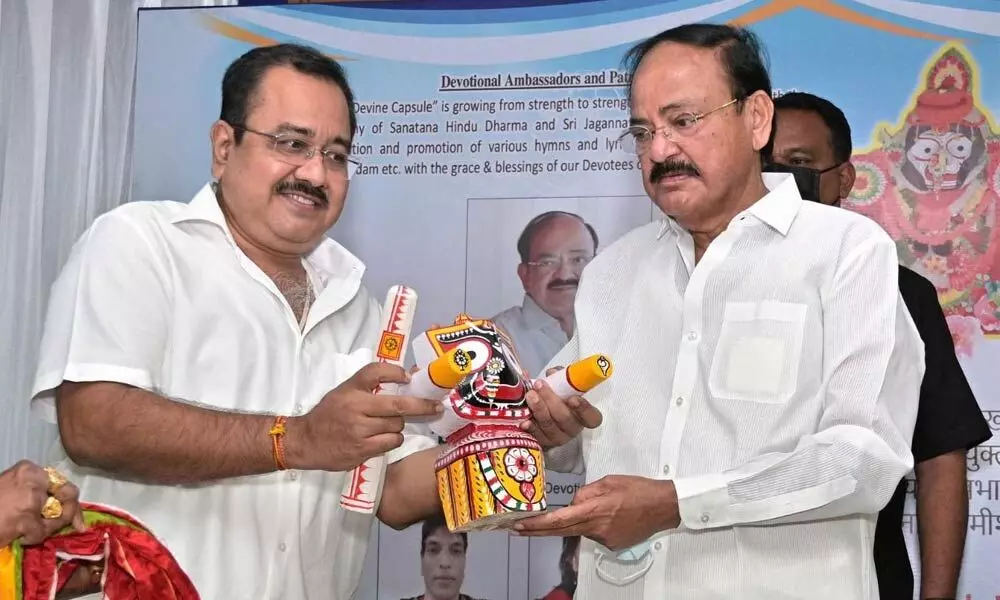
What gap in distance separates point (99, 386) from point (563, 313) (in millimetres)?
1957

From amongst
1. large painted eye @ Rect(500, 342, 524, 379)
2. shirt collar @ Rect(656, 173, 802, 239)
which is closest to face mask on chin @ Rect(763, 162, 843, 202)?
shirt collar @ Rect(656, 173, 802, 239)

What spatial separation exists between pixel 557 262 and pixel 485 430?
1.97 m

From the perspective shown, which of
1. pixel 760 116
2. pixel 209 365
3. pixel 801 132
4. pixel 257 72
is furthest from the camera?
pixel 801 132

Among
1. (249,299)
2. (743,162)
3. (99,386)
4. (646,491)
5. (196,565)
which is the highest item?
(743,162)

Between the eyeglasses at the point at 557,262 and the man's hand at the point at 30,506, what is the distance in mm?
2253

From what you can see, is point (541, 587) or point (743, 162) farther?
point (541, 587)

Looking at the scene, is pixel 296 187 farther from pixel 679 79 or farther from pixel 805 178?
pixel 805 178

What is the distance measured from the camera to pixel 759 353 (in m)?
2.58

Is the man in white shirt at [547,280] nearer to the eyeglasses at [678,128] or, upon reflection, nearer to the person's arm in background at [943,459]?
the person's arm in background at [943,459]

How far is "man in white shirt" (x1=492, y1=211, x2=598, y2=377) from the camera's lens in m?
4.13

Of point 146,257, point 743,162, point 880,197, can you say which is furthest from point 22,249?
point 880,197

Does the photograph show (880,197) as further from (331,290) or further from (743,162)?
(331,290)

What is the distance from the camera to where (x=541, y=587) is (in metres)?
4.05

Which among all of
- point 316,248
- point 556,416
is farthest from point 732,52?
point 316,248
